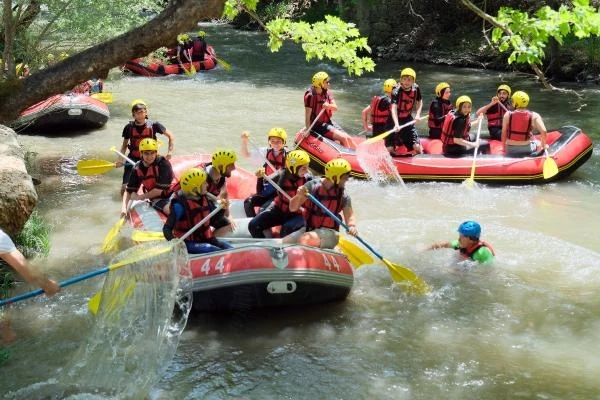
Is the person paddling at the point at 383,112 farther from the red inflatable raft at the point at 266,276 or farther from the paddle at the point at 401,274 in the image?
the red inflatable raft at the point at 266,276

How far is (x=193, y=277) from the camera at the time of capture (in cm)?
559

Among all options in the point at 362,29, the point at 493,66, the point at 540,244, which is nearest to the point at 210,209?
the point at 540,244

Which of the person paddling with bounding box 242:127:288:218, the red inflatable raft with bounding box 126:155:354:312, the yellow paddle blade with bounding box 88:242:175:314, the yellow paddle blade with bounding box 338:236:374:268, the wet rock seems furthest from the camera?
the person paddling with bounding box 242:127:288:218

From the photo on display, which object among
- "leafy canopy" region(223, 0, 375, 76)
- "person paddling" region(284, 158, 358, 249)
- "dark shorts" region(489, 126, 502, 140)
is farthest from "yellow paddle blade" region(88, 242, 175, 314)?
"dark shorts" region(489, 126, 502, 140)

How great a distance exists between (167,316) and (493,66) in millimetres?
14789

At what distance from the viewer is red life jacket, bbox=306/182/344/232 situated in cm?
632

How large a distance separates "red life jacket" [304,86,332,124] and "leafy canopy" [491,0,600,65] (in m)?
4.39

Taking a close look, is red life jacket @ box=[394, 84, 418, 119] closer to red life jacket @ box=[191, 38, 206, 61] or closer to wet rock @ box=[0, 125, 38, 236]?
wet rock @ box=[0, 125, 38, 236]

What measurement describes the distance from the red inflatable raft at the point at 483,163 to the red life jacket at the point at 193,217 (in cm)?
389

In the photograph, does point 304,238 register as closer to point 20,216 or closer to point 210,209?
point 210,209

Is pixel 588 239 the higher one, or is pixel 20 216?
pixel 20 216

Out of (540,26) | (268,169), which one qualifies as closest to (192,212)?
(268,169)

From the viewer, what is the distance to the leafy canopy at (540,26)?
5109 mm

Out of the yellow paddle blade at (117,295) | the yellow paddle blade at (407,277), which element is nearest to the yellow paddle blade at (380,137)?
the yellow paddle blade at (407,277)
